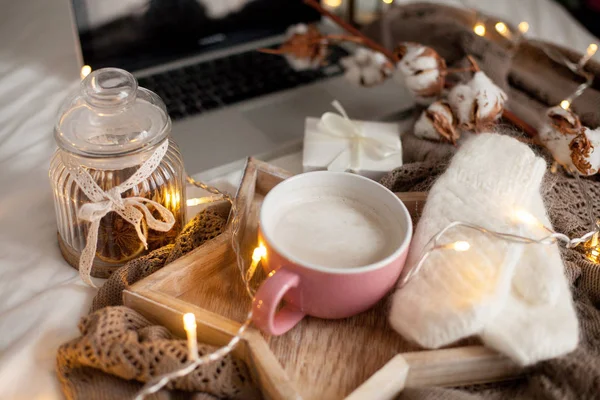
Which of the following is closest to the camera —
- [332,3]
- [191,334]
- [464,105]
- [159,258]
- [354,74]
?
[191,334]

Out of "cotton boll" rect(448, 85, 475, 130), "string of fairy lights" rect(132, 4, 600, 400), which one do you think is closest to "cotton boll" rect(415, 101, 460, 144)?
"cotton boll" rect(448, 85, 475, 130)

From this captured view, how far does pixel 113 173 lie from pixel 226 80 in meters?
0.31

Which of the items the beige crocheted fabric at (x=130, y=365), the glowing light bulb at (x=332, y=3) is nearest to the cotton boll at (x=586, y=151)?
the beige crocheted fabric at (x=130, y=365)

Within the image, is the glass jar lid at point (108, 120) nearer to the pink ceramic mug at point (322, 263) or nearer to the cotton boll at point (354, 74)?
the pink ceramic mug at point (322, 263)

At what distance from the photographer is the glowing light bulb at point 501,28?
75 centimetres

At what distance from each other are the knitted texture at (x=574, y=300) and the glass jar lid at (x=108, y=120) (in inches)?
8.5

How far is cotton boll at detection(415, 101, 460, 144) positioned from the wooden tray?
0.22 metres

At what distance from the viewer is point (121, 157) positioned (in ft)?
1.43

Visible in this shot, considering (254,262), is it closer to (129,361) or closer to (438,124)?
(129,361)

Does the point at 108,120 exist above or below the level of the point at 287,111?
above

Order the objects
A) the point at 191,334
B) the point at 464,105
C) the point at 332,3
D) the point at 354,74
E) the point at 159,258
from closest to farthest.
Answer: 1. the point at 191,334
2. the point at 159,258
3. the point at 464,105
4. the point at 354,74
5. the point at 332,3

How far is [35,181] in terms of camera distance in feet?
1.95

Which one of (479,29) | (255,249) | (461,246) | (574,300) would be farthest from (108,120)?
(479,29)

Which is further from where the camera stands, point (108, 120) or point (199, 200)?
point (199, 200)
